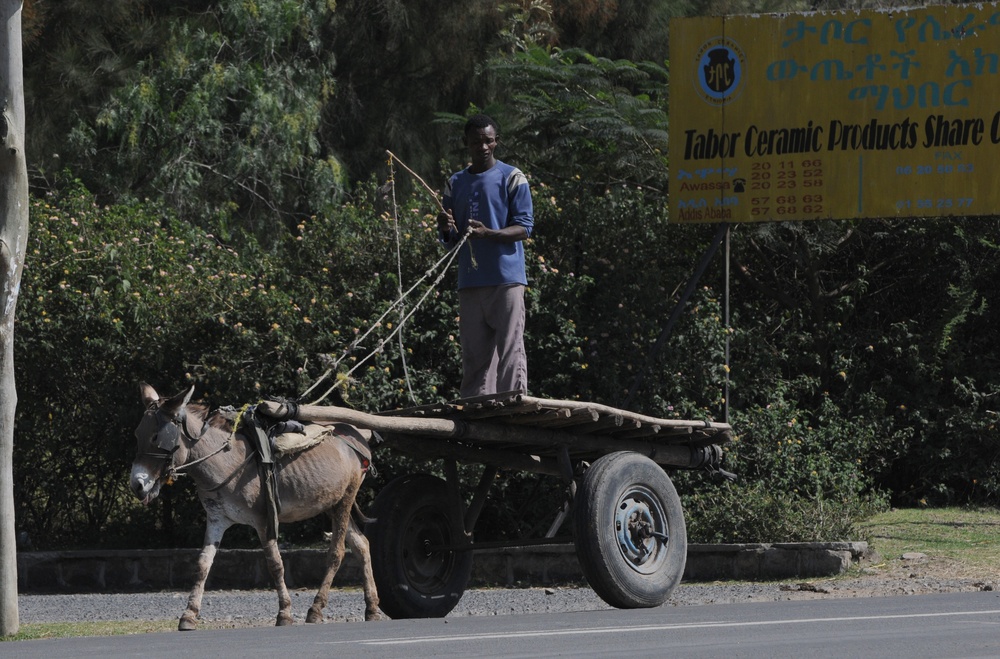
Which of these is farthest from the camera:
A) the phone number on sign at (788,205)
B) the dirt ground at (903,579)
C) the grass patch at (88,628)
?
the phone number on sign at (788,205)

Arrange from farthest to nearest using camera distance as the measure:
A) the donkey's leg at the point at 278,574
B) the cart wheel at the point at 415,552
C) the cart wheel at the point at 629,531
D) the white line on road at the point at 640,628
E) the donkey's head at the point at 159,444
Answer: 1. the cart wheel at the point at 415,552
2. the donkey's leg at the point at 278,574
3. the cart wheel at the point at 629,531
4. the donkey's head at the point at 159,444
5. the white line on road at the point at 640,628

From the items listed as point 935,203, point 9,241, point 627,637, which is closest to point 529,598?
point 9,241

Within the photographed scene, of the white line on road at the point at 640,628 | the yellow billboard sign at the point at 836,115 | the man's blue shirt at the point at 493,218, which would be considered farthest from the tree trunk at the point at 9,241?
the yellow billboard sign at the point at 836,115

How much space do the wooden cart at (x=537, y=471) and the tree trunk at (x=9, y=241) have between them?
242cm

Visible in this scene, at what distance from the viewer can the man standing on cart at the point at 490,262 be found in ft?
32.7

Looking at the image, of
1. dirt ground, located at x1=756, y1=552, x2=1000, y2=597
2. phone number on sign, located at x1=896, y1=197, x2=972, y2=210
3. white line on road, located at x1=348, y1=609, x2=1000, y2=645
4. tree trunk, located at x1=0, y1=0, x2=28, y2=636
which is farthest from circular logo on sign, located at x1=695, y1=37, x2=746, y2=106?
white line on road, located at x1=348, y1=609, x2=1000, y2=645

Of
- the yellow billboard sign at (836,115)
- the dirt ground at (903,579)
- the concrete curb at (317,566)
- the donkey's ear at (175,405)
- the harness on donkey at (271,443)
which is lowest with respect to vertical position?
the concrete curb at (317,566)

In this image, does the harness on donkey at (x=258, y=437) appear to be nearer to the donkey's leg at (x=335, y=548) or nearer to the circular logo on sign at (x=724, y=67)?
the donkey's leg at (x=335, y=548)

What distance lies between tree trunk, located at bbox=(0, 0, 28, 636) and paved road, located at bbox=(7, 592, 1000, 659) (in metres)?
1.58

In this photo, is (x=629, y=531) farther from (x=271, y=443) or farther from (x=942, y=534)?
(x=942, y=534)

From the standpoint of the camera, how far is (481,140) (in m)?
10.0

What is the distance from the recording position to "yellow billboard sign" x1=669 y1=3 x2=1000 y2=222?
581 inches

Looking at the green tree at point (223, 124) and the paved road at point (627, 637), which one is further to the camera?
the green tree at point (223, 124)

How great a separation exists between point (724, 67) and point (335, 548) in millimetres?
7587
